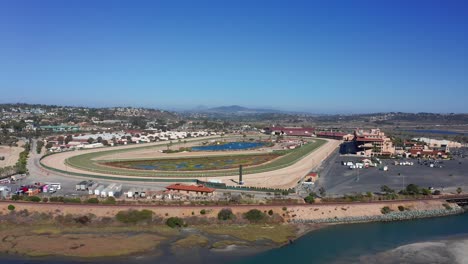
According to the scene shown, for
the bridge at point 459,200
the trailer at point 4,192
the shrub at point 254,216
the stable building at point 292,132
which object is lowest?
the trailer at point 4,192

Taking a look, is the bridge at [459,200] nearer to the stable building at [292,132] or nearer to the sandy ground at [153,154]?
the sandy ground at [153,154]

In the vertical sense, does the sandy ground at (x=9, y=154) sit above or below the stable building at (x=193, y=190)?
below

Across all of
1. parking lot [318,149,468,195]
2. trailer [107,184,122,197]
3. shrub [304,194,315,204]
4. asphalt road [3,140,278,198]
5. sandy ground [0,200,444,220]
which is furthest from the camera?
parking lot [318,149,468,195]

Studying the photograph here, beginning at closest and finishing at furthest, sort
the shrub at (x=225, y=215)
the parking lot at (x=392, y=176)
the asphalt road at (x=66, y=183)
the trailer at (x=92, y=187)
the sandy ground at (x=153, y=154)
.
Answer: the shrub at (x=225, y=215) → the trailer at (x=92, y=187) → the asphalt road at (x=66, y=183) → the parking lot at (x=392, y=176) → the sandy ground at (x=153, y=154)

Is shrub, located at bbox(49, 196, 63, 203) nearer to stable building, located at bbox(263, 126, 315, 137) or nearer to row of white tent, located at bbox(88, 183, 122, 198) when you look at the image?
row of white tent, located at bbox(88, 183, 122, 198)

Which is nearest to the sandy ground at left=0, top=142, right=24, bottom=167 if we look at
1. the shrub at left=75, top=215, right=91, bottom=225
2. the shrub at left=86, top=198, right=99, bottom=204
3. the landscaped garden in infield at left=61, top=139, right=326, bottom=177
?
the landscaped garden in infield at left=61, top=139, right=326, bottom=177

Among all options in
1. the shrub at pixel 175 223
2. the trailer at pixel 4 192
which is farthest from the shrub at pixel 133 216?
the trailer at pixel 4 192
